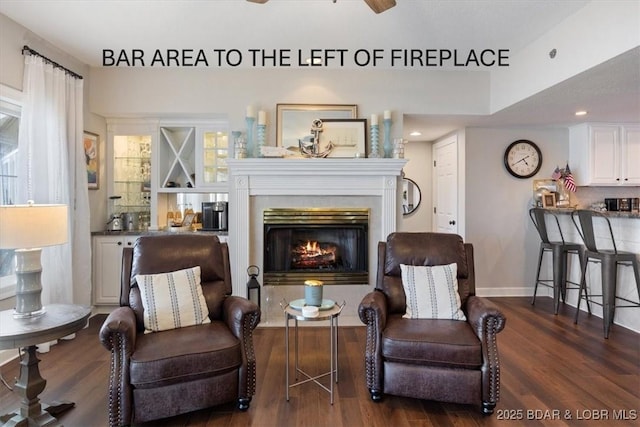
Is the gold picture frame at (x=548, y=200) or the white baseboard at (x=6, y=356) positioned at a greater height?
the gold picture frame at (x=548, y=200)

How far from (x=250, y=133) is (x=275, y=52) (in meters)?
0.85

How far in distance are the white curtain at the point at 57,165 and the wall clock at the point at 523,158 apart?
5031 mm

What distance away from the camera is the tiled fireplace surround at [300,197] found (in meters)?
3.91

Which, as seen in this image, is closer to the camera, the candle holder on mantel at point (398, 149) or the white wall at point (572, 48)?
the white wall at point (572, 48)

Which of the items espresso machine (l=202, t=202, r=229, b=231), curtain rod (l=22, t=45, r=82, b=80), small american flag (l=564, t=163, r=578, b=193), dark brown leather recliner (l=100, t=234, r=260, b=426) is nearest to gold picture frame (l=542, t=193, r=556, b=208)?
small american flag (l=564, t=163, r=578, b=193)

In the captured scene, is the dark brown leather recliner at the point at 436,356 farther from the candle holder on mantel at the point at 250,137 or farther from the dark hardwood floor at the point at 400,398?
the candle holder on mantel at the point at 250,137

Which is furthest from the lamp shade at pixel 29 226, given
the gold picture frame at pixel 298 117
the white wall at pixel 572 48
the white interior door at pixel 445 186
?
the white interior door at pixel 445 186

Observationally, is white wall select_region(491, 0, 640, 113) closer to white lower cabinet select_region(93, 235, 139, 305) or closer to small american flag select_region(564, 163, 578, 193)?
small american flag select_region(564, 163, 578, 193)

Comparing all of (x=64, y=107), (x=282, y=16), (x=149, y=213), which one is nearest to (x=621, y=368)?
(x=282, y=16)

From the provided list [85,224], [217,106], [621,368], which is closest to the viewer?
[621,368]

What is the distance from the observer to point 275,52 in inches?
147

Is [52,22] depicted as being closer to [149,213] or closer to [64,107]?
[64,107]

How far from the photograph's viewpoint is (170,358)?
81.0 inches

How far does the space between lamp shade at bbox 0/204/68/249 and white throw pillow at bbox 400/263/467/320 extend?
7.36ft
